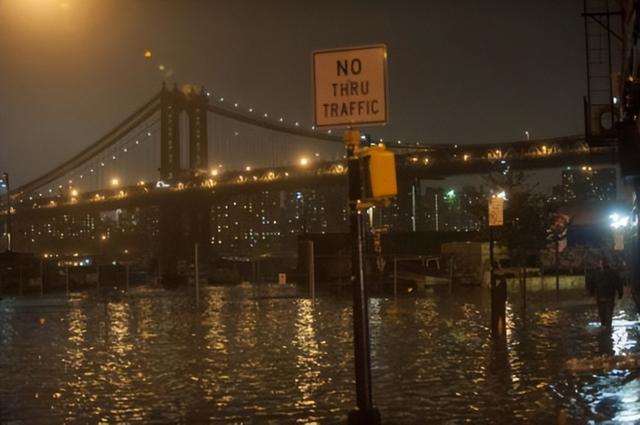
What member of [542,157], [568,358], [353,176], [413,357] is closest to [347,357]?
[413,357]

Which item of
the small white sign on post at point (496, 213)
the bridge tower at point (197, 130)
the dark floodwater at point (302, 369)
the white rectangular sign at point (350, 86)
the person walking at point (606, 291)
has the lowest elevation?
the dark floodwater at point (302, 369)

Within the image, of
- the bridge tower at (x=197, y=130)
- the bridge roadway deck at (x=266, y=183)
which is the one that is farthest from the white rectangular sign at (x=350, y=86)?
the bridge tower at (x=197, y=130)

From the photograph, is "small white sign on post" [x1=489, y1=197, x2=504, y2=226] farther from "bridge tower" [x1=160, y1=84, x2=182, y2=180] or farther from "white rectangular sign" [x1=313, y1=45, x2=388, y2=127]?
"bridge tower" [x1=160, y1=84, x2=182, y2=180]

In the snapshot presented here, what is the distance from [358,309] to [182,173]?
82.4 meters

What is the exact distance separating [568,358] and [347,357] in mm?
3475

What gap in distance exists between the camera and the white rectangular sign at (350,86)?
9078 millimetres

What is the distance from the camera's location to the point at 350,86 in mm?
9156

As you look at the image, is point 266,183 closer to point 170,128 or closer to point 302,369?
point 170,128

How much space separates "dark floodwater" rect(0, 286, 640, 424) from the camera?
1053cm

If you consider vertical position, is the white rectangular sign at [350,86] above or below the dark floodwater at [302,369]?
above

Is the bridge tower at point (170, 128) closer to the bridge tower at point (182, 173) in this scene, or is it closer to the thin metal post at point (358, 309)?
the bridge tower at point (182, 173)

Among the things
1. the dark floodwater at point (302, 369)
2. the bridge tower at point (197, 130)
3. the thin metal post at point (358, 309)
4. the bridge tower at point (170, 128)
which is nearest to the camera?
the thin metal post at point (358, 309)

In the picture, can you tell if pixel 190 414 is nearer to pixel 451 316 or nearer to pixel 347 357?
pixel 347 357

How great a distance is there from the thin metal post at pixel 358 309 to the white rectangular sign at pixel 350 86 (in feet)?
0.68
